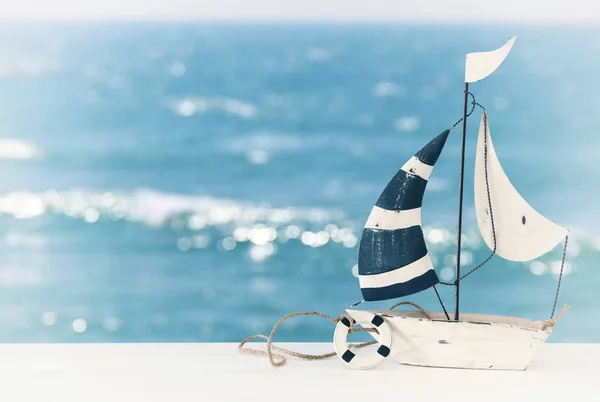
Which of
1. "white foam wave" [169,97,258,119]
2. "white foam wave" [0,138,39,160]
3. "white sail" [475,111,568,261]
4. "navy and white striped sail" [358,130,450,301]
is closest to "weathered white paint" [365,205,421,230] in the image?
"navy and white striped sail" [358,130,450,301]

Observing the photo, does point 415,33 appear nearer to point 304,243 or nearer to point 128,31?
Answer: point 304,243

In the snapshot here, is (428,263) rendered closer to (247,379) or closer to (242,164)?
(247,379)

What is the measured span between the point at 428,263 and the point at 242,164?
0.50m

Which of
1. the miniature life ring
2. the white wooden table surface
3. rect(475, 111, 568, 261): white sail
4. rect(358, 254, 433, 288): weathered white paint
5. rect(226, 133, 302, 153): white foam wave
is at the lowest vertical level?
the white wooden table surface

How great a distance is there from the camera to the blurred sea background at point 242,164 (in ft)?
4.79

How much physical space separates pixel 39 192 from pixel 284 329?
578mm

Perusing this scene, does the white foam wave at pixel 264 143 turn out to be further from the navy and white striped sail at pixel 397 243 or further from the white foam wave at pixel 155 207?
the navy and white striped sail at pixel 397 243

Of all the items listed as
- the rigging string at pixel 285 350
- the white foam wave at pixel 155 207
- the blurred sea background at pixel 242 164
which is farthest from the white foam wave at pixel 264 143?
the rigging string at pixel 285 350

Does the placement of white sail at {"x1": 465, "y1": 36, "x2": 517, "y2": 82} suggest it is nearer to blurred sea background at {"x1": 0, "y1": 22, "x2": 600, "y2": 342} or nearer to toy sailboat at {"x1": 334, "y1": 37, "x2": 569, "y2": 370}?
toy sailboat at {"x1": 334, "y1": 37, "x2": 569, "y2": 370}

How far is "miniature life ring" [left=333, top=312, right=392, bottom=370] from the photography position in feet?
3.67

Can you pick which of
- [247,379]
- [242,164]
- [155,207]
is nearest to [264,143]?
[242,164]

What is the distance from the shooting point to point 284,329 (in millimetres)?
1477

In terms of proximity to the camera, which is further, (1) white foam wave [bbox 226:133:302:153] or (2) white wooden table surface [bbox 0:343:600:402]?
(1) white foam wave [bbox 226:133:302:153]

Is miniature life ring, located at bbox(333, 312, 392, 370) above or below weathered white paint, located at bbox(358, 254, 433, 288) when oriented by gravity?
below
